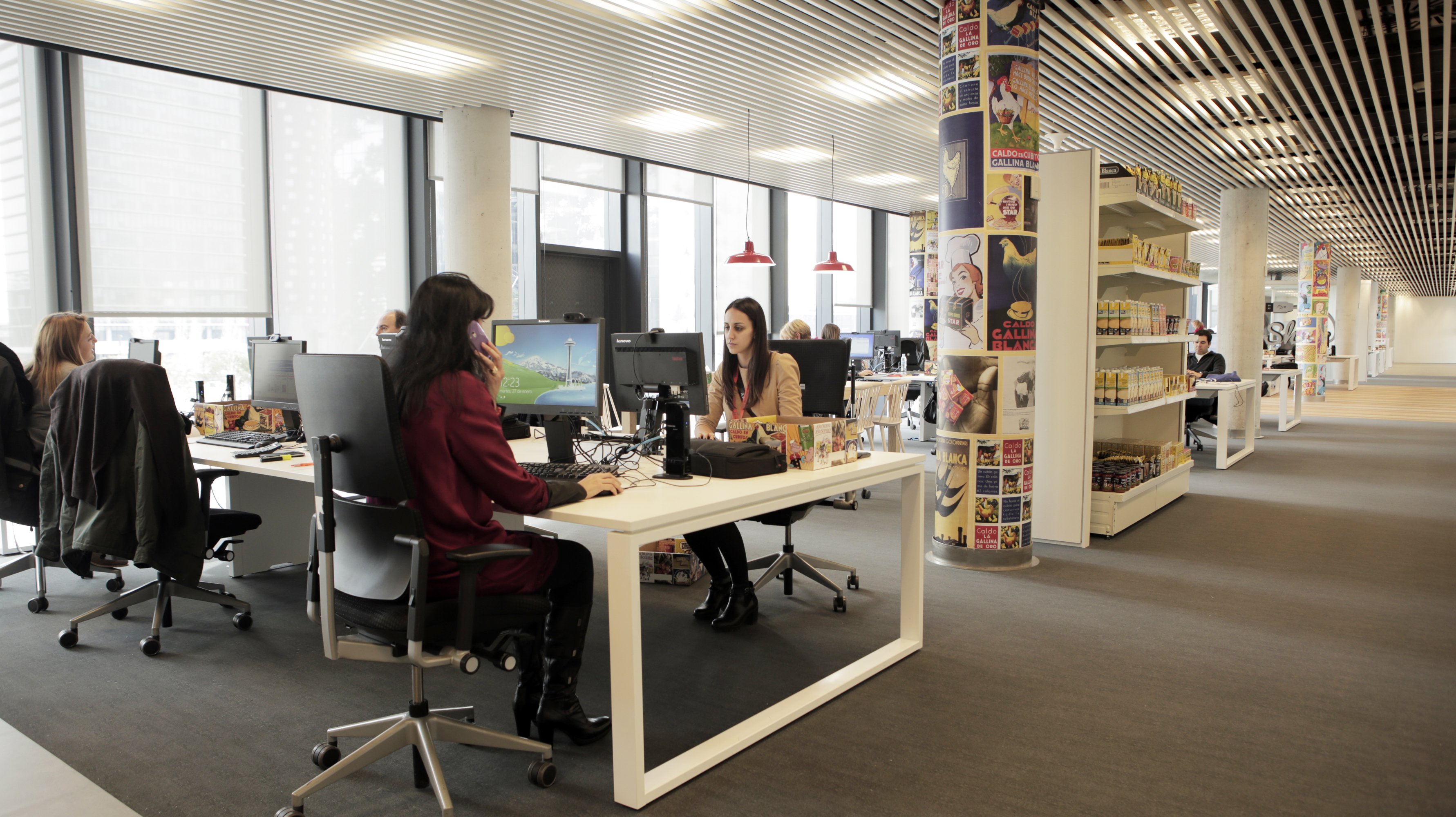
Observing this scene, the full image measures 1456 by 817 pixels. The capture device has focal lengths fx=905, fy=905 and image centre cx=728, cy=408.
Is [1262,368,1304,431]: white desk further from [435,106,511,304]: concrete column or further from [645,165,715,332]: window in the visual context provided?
[435,106,511,304]: concrete column

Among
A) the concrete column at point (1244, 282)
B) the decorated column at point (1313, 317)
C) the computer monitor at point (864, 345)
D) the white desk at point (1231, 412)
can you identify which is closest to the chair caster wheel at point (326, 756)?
the white desk at point (1231, 412)

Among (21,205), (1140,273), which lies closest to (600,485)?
(1140,273)

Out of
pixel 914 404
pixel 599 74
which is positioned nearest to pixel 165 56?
pixel 599 74

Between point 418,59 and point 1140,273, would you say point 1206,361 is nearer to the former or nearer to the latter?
point 1140,273

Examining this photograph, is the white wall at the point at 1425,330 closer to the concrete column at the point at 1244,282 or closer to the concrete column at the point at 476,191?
the concrete column at the point at 1244,282

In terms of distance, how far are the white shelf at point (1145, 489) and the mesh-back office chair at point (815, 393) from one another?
5.75ft

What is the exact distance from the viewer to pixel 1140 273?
562cm

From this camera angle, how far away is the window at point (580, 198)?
934 centimetres

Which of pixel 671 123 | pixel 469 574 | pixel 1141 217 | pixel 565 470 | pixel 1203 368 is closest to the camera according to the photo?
pixel 469 574

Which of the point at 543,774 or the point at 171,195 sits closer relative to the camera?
the point at 543,774

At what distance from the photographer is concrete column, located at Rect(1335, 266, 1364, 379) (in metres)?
23.8

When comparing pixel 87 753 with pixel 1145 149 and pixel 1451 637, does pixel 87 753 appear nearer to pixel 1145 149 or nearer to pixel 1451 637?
pixel 1451 637

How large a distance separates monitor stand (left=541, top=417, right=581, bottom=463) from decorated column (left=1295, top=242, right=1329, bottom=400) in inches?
719

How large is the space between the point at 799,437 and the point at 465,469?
1190 millimetres
